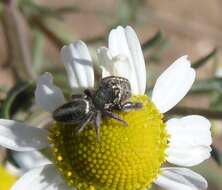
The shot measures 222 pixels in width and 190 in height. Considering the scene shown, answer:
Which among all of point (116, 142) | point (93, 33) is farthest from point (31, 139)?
point (93, 33)

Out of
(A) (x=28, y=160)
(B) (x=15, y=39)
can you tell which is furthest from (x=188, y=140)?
(B) (x=15, y=39)

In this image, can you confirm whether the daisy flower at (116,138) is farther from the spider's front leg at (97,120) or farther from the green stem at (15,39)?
the green stem at (15,39)

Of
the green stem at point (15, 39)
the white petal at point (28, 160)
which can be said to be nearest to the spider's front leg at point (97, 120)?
the white petal at point (28, 160)

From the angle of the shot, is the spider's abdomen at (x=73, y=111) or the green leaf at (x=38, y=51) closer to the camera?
the spider's abdomen at (x=73, y=111)

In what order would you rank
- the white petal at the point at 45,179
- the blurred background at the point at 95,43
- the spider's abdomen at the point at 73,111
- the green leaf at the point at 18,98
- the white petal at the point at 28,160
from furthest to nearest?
the white petal at the point at 28,160 < the blurred background at the point at 95,43 < the green leaf at the point at 18,98 < the white petal at the point at 45,179 < the spider's abdomen at the point at 73,111

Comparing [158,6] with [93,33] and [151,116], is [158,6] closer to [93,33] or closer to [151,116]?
[93,33]

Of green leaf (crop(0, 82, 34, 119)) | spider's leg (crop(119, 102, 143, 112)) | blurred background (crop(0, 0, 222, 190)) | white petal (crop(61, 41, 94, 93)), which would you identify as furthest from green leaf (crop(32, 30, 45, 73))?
spider's leg (crop(119, 102, 143, 112))

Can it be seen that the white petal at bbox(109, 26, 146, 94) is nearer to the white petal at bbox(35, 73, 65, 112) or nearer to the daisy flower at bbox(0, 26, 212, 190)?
the daisy flower at bbox(0, 26, 212, 190)
